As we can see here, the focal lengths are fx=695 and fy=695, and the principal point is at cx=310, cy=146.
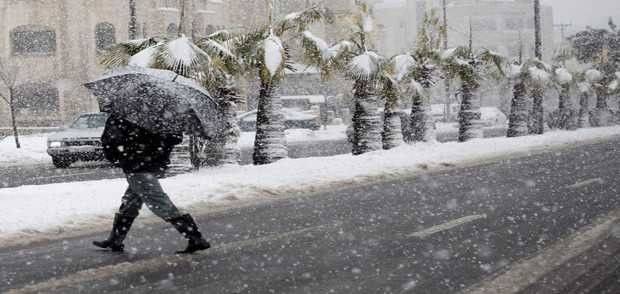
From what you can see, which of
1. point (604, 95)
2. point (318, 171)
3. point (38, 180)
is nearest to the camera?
point (318, 171)

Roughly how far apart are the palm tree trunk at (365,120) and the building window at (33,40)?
2585 cm

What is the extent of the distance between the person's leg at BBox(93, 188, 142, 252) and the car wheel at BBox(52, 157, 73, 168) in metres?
13.3

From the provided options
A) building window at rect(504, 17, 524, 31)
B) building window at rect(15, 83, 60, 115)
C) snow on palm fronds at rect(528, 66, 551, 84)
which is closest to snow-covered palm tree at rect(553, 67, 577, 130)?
snow on palm fronds at rect(528, 66, 551, 84)

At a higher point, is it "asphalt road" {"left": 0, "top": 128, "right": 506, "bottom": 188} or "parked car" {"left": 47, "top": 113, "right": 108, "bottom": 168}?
"parked car" {"left": 47, "top": 113, "right": 108, "bottom": 168}

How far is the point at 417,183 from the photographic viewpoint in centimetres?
1309

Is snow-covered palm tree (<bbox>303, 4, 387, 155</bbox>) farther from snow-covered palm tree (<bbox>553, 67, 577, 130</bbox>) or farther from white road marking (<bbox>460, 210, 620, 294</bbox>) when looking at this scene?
snow-covered palm tree (<bbox>553, 67, 577, 130</bbox>)

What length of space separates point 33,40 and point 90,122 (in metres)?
20.9

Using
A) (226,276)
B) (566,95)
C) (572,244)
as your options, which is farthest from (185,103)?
(566,95)

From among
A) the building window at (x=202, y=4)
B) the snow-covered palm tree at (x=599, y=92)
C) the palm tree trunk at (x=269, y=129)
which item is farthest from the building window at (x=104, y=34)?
the palm tree trunk at (x=269, y=129)

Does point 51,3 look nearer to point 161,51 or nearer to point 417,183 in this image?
point 161,51

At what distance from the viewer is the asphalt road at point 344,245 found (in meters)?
5.55

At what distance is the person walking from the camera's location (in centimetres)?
638

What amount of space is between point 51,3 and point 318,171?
29628 millimetres

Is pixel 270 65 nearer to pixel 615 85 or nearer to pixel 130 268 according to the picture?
pixel 130 268
